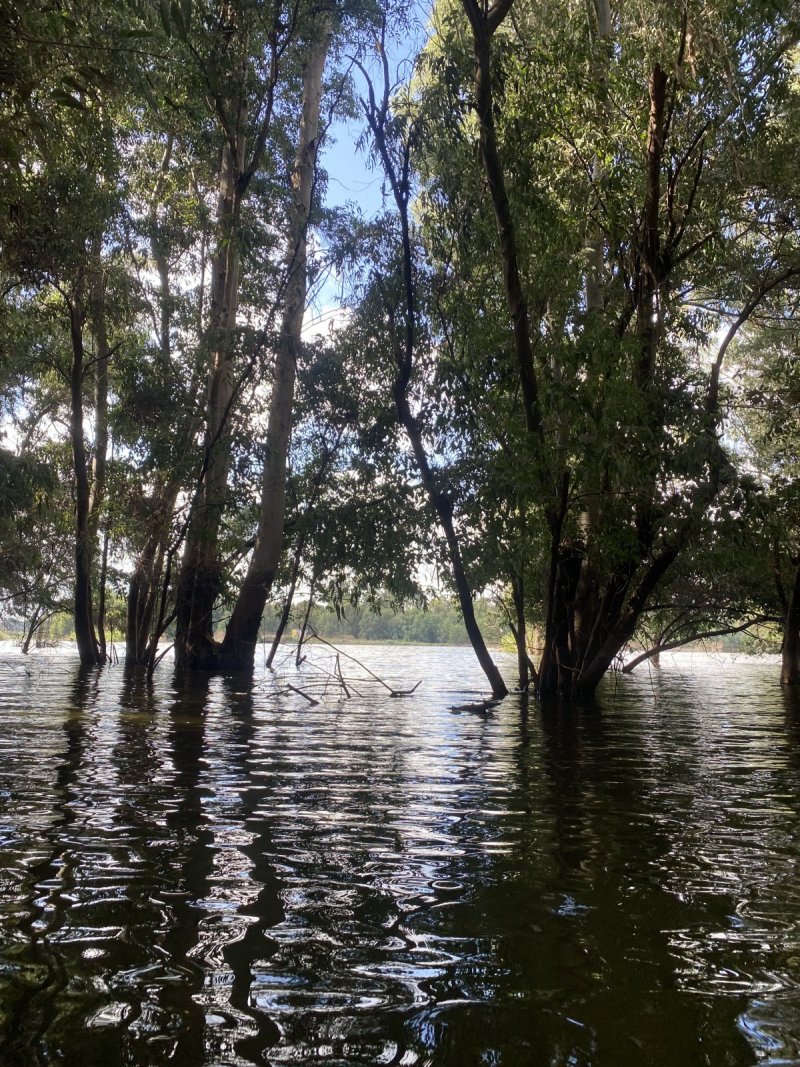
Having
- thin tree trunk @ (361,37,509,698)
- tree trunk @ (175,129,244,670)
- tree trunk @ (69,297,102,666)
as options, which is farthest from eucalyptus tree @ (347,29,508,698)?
tree trunk @ (69,297,102,666)

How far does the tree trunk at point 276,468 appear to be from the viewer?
18000 millimetres

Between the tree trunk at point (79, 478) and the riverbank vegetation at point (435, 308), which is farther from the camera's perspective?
the tree trunk at point (79, 478)

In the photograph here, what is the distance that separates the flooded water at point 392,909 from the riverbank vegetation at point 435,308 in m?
3.96

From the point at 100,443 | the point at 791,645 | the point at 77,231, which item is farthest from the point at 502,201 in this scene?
the point at 100,443

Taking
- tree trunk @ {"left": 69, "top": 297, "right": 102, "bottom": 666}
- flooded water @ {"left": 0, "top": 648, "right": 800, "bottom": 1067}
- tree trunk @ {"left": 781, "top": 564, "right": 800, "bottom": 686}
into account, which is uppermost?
tree trunk @ {"left": 69, "top": 297, "right": 102, "bottom": 666}

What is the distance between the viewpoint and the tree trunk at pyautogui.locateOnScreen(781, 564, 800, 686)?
18.1 metres

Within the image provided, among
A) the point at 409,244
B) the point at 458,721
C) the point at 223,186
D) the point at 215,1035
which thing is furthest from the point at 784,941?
the point at 223,186

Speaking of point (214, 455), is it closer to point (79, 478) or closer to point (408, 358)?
point (79, 478)

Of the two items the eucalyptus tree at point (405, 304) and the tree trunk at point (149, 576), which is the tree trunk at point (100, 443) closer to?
the tree trunk at point (149, 576)

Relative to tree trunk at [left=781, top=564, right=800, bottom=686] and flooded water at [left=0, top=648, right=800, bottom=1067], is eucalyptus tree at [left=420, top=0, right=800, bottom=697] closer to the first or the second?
→ flooded water at [left=0, top=648, right=800, bottom=1067]

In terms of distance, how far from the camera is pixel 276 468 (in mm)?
18047

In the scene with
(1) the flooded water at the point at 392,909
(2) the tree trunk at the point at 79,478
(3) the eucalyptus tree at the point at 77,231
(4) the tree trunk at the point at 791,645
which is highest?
(3) the eucalyptus tree at the point at 77,231

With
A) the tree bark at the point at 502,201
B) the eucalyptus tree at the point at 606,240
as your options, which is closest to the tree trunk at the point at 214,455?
the eucalyptus tree at the point at 606,240

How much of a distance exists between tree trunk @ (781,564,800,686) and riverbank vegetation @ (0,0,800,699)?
9 centimetres
